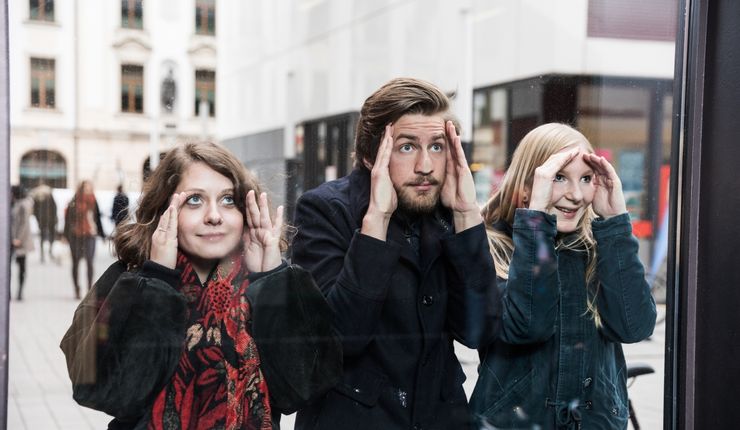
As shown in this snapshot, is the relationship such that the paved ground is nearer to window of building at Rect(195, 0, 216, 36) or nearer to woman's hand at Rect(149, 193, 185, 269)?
woman's hand at Rect(149, 193, 185, 269)

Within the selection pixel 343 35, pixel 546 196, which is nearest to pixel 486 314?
pixel 546 196

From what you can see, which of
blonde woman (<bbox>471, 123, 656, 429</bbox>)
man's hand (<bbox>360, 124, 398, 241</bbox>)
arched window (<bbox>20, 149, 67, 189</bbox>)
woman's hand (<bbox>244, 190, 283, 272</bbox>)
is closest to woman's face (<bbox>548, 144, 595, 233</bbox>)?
blonde woman (<bbox>471, 123, 656, 429</bbox>)

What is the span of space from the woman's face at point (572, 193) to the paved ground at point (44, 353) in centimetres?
144

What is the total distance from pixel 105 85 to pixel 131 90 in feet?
0.23

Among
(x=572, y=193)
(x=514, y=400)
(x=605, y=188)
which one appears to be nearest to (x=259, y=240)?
(x=514, y=400)

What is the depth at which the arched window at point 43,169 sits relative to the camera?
2404 mm

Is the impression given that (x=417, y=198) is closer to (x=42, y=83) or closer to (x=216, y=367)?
(x=216, y=367)

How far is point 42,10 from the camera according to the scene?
2.41 metres

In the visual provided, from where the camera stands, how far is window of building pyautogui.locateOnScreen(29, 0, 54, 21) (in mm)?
2398

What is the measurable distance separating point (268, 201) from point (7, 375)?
2.75 ft

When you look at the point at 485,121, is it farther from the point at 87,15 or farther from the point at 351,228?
→ the point at 87,15

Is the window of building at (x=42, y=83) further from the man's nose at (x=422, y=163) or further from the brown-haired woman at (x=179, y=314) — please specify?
the man's nose at (x=422, y=163)

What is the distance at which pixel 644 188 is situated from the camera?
123 inches

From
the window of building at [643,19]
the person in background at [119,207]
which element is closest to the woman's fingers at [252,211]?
the person in background at [119,207]
